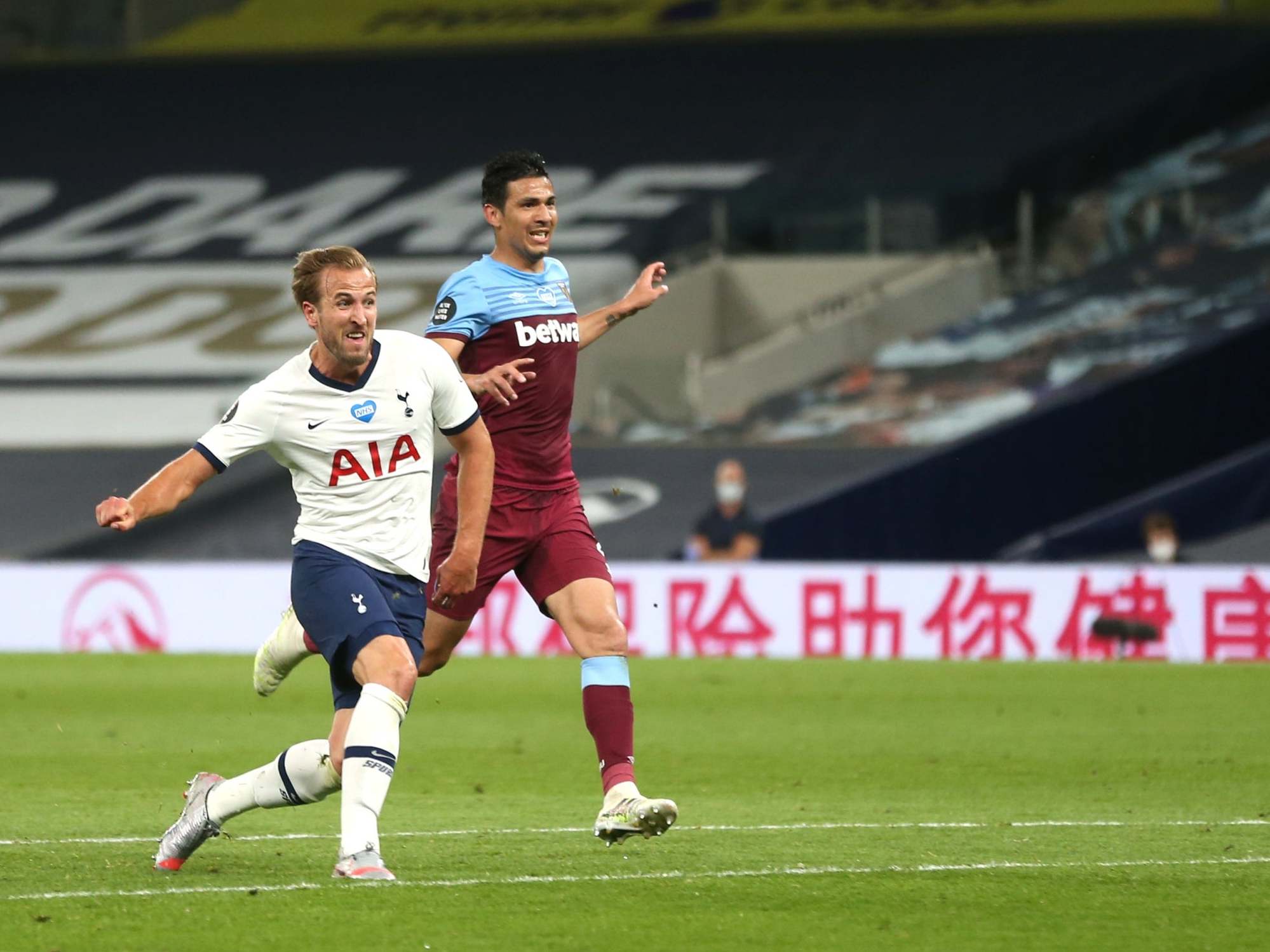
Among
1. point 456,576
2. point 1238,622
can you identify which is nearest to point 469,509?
point 456,576

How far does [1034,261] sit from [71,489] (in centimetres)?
1107

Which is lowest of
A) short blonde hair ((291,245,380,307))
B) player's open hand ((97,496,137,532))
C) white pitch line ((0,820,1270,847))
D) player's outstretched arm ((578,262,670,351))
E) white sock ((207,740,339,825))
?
white pitch line ((0,820,1270,847))

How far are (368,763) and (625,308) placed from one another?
A: 2.13 m

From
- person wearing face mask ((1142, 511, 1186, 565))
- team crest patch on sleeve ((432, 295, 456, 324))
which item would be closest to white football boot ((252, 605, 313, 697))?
team crest patch on sleeve ((432, 295, 456, 324))

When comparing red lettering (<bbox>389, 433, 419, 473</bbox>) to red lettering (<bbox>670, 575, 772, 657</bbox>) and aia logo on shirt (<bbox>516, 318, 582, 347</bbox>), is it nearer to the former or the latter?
aia logo on shirt (<bbox>516, 318, 582, 347</bbox>)

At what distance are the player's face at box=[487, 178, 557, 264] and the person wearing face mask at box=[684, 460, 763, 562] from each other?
36.3ft

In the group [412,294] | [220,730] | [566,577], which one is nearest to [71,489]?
[412,294]

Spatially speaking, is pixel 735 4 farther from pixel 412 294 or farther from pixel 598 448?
pixel 598 448

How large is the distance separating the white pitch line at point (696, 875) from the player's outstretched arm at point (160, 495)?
3.37 feet

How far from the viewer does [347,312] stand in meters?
6.20

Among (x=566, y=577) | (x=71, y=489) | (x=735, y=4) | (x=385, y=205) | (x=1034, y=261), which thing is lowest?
(x=566, y=577)

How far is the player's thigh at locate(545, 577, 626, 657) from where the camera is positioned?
23.3 ft

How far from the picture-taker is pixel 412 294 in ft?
89.7

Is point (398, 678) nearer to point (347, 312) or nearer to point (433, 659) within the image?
point (347, 312)
